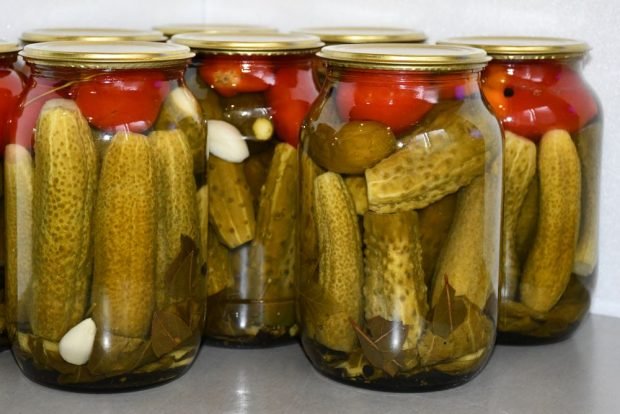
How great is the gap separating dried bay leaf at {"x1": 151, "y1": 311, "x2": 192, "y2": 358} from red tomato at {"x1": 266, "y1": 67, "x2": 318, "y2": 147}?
0.70 ft

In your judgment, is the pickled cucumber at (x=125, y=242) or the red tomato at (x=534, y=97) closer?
the pickled cucumber at (x=125, y=242)

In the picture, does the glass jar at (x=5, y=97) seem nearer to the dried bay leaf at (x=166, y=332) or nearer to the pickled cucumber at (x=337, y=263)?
the dried bay leaf at (x=166, y=332)

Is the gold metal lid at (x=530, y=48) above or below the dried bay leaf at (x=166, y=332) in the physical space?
above

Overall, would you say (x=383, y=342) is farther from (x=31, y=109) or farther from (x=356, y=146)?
(x=31, y=109)

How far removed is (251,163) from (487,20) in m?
0.38

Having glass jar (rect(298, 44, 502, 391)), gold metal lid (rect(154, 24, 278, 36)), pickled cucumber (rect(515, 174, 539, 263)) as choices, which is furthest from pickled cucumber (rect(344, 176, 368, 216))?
gold metal lid (rect(154, 24, 278, 36))

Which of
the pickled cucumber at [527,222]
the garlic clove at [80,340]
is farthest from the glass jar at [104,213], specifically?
the pickled cucumber at [527,222]

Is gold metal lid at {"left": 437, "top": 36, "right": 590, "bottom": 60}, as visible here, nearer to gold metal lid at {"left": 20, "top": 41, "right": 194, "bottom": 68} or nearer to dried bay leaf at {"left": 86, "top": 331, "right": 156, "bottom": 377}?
gold metal lid at {"left": 20, "top": 41, "right": 194, "bottom": 68}

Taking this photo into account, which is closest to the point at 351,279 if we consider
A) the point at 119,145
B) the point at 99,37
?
the point at 119,145

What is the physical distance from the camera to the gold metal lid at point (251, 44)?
110cm

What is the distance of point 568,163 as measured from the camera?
1.13 m

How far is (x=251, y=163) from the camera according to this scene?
1.12m

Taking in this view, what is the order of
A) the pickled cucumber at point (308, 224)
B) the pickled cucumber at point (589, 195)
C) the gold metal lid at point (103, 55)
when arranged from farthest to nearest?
the pickled cucumber at point (589, 195), the pickled cucumber at point (308, 224), the gold metal lid at point (103, 55)

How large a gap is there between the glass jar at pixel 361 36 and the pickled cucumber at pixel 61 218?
318 millimetres
